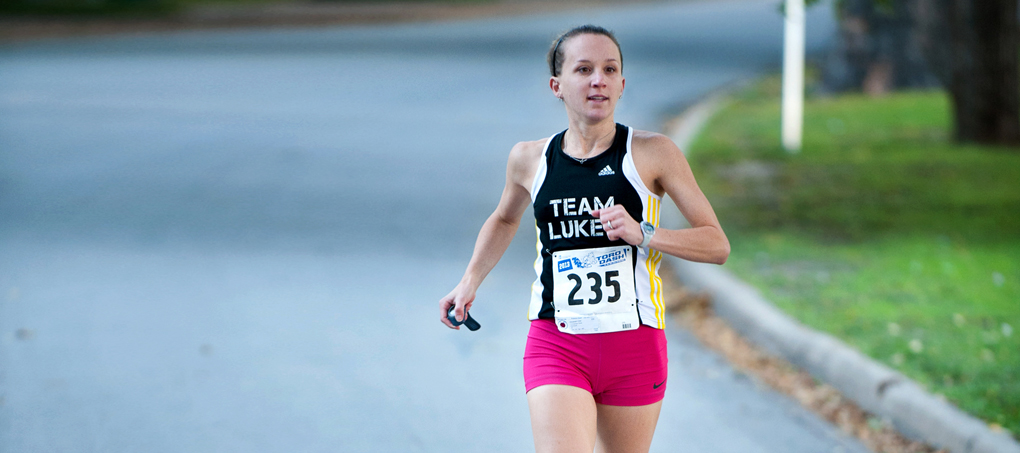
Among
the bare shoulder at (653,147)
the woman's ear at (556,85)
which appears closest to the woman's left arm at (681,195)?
the bare shoulder at (653,147)

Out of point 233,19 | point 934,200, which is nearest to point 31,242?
point 934,200

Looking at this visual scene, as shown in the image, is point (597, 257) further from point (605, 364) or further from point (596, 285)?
point (605, 364)

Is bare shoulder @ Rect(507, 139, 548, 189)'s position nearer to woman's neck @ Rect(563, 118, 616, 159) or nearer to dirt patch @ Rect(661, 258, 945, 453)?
woman's neck @ Rect(563, 118, 616, 159)

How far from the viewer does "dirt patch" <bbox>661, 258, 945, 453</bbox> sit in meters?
5.01

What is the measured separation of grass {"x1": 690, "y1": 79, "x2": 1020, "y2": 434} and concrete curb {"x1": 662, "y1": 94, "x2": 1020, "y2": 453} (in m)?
0.12

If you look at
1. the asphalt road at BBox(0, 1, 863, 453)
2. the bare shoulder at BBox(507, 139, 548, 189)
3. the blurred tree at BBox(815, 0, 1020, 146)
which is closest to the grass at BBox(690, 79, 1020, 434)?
the blurred tree at BBox(815, 0, 1020, 146)

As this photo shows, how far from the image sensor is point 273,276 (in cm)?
802

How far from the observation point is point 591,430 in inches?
125

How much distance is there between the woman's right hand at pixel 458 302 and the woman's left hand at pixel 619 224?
2.12ft

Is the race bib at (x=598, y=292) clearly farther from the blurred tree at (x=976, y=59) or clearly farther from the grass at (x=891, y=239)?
the blurred tree at (x=976, y=59)

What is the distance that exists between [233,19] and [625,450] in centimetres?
3329

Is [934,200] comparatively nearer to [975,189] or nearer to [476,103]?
[975,189]

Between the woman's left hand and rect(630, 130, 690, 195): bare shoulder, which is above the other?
rect(630, 130, 690, 195): bare shoulder

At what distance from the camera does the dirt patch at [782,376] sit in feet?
16.4
